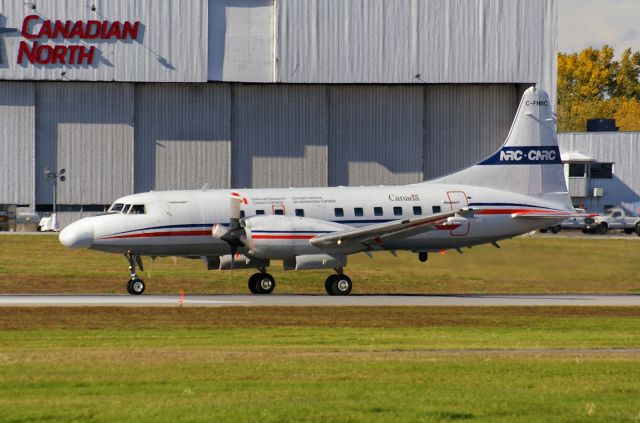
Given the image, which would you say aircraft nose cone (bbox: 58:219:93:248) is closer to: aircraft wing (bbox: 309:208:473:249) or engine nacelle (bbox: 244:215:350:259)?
engine nacelle (bbox: 244:215:350:259)

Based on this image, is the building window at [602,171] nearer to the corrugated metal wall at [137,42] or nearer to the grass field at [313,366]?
the corrugated metal wall at [137,42]

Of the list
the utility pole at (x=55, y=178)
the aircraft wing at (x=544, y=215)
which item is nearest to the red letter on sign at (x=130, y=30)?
the utility pole at (x=55, y=178)

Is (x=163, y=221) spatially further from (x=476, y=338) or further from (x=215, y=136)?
(x=215, y=136)

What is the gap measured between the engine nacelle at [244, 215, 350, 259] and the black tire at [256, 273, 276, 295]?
8.74 ft

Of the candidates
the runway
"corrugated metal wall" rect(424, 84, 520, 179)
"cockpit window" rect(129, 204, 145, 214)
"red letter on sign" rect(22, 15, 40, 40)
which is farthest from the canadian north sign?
"cockpit window" rect(129, 204, 145, 214)

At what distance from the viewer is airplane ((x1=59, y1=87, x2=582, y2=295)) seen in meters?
36.7

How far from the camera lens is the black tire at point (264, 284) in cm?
3938

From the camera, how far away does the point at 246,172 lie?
75812mm

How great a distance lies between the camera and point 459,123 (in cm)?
7719

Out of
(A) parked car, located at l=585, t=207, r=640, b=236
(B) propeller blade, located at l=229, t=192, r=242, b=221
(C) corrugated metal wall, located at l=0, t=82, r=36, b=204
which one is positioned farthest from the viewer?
(A) parked car, located at l=585, t=207, r=640, b=236

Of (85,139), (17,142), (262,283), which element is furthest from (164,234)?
(17,142)

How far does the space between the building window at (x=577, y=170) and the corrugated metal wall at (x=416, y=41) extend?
13.0 meters

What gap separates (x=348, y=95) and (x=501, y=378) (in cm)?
5869

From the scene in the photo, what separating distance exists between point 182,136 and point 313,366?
2214 inches
